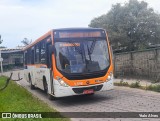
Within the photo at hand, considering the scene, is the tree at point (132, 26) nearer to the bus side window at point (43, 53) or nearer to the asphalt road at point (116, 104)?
the bus side window at point (43, 53)

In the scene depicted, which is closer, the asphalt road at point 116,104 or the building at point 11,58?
the asphalt road at point 116,104

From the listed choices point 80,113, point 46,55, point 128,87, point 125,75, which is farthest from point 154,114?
point 125,75

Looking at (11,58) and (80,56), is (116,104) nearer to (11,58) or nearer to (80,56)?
(80,56)

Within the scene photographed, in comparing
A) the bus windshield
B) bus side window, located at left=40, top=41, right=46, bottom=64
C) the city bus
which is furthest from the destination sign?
bus side window, located at left=40, top=41, right=46, bottom=64

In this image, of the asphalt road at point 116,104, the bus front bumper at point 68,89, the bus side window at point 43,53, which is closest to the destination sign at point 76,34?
the bus front bumper at point 68,89

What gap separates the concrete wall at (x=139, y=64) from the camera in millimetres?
16330

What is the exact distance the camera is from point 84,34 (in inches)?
492

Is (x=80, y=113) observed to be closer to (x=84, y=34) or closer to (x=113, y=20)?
(x=84, y=34)

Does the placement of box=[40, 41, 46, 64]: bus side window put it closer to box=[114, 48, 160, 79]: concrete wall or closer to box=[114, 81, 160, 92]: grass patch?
box=[114, 81, 160, 92]: grass patch

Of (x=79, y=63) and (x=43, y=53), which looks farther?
(x=43, y=53)

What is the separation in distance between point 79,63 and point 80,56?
0.28 meters

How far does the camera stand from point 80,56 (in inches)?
476

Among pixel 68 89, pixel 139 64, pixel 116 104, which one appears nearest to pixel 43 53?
pixel 68 89

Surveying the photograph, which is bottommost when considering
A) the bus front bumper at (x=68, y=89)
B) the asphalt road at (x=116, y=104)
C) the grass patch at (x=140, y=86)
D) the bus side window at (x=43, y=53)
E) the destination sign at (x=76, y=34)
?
the asphalt road at (x=116, y=104)
